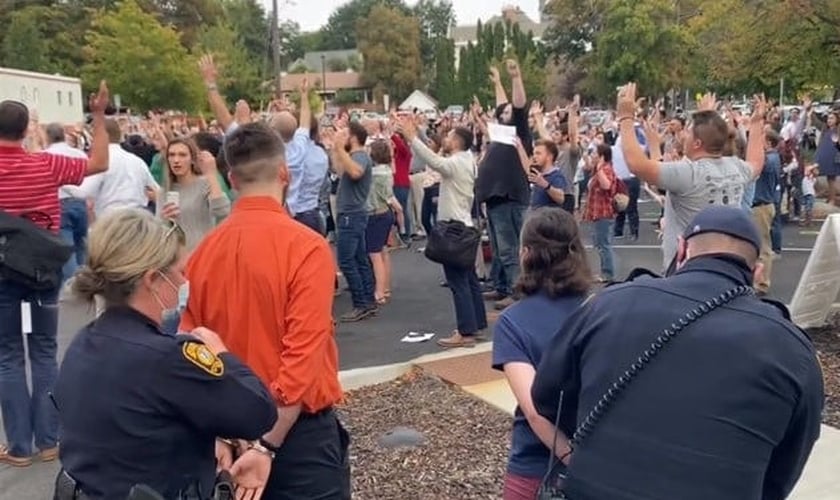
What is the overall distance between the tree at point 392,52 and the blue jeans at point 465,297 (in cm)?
8624

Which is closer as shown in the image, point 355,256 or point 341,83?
point 355,256

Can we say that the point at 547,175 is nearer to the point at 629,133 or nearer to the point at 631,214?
the point at 629,133

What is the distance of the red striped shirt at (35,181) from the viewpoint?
16.9 feet

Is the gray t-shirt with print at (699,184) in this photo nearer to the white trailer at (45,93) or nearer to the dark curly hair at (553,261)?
the dark curly hair at (553,261)

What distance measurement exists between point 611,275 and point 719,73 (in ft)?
49.9

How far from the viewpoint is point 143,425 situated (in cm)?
239

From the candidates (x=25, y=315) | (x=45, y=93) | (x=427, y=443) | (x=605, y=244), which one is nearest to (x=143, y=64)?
(x=45, y=93)

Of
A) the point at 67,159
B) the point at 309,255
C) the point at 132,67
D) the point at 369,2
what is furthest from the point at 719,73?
the point at 369,2

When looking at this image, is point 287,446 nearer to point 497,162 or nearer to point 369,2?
point 497,162

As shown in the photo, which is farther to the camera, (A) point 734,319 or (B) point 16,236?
(B) point 16,236

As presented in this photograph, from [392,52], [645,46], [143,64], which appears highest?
[392,52]

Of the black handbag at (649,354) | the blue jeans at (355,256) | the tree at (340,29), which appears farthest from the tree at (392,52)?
the black handbag at (649,354)

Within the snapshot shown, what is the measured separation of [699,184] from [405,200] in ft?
29.9

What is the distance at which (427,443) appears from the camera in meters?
5.57
